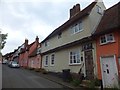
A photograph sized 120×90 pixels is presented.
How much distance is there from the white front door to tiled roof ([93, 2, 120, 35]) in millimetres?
2348

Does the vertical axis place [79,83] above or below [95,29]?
below

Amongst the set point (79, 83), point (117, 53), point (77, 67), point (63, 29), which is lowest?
point (79, 83)

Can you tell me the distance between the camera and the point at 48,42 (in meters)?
27.4

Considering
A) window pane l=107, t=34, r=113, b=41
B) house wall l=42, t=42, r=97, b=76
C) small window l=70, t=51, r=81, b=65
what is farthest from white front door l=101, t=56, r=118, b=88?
small window l=70, t=51, r=81, b=65

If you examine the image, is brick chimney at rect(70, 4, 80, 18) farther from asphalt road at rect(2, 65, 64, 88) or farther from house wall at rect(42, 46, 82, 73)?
asphalt road at rect(2, 65, 64, 88)

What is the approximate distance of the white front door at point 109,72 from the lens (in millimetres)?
12586

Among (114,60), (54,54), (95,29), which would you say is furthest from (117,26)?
(54,54)

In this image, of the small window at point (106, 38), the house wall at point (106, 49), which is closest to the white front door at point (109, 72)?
the house wall at point (106, 49)

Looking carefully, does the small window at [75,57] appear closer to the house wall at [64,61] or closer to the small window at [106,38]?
the house wall at [64,61]

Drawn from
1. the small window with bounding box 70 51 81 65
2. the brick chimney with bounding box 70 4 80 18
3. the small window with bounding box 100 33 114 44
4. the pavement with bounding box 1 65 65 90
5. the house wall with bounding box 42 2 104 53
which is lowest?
the pavement with bounding box 1 65 65 90

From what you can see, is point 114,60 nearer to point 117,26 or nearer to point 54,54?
point 117,26

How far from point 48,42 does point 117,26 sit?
16.1 meters

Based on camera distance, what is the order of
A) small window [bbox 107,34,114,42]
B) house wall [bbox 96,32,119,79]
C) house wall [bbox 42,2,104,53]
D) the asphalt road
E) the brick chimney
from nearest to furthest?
house wall [bbox 96,32,119,79] < small window [bbox 107,34,114,42] < the asphalt road < house wall [bbox 42,2,104,53] < the brick chimney

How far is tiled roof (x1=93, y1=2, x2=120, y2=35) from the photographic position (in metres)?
13.3
